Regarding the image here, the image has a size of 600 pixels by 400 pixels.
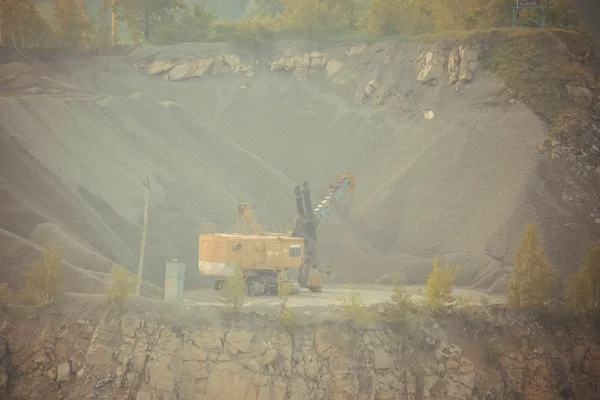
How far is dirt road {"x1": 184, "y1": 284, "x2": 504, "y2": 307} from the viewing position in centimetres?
3353

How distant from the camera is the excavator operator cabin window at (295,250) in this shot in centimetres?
3762

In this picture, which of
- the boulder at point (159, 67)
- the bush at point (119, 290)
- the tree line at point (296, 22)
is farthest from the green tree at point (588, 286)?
the boulder at point (159, 67)

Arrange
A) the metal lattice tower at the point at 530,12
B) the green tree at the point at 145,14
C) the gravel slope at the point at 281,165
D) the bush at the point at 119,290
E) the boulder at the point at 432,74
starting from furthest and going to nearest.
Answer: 1. the green tree at the point at 145,14
2. the metal lattice tower at the point at 530,12
3. the boulder at the point at 432,74
4. the gravel slope at the point at 281,165
5. the bush at the point at 119,290

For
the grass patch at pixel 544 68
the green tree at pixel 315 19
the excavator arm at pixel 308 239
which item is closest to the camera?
the excavator arm at pixel 308 239

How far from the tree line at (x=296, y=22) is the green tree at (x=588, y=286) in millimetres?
34441

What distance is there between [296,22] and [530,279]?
40160 millimetres

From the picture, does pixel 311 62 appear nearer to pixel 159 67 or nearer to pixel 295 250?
pixel 159 67

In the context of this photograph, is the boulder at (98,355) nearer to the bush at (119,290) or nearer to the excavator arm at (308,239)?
the bush at (119,290)

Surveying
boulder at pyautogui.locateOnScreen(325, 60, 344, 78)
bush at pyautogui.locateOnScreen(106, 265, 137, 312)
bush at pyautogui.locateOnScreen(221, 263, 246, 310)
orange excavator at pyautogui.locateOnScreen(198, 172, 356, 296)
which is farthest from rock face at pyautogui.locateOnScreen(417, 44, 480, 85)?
bush at pyautogui.locateOnScreen(106, 265, 137, 312)

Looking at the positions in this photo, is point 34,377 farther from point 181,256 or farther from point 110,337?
point 181,256

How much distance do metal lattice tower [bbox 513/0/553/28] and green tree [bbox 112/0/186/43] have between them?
100ft

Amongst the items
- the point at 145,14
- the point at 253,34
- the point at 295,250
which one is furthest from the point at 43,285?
the point at 145,14

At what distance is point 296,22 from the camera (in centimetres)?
6750

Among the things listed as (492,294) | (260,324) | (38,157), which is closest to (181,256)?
(38,157)
